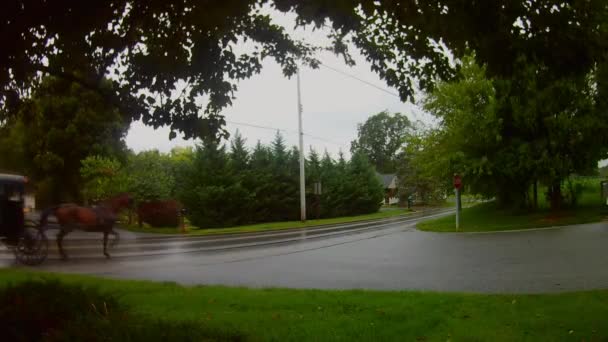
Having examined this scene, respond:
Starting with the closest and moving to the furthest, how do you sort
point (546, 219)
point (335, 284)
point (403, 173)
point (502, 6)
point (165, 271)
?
1. point (502, 6)
2. point (335, 284)
3. point (165, 271)
4. point (546, 219)
5. point (403, 173)

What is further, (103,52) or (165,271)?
(165,271)

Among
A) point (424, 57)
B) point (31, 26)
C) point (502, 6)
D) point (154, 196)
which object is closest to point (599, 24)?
point (502, 6)

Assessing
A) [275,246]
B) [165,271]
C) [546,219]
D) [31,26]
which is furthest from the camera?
[546,219]

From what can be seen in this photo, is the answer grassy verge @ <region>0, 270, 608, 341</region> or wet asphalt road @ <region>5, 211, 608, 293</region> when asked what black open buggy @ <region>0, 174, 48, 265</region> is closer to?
wet asphalt road @ <region>5, 211, 608, 293</region>

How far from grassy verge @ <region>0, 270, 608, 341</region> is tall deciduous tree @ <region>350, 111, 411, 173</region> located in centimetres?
8170

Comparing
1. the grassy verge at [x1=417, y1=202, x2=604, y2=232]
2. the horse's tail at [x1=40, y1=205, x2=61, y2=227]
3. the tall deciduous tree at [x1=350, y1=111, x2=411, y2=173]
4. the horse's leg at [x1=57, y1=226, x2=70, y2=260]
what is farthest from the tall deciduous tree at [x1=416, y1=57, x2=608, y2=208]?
the tall deciduous tree at [x1=350, y1=111, x2=411, y2=173]

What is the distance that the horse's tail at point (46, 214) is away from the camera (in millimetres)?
11516

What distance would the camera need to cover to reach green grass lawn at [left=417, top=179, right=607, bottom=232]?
2100 cm

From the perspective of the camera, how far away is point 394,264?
11711mm

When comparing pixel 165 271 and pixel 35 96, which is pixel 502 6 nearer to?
pixel 35 96

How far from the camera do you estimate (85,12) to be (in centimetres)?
522

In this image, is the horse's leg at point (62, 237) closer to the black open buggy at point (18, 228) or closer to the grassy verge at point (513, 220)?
the black open buggy at point (18, 228)

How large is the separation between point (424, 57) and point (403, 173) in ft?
188

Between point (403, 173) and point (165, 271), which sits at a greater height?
point (403, 173)
